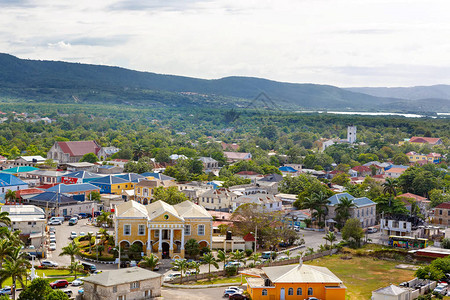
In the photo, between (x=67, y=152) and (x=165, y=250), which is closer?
(x=165, y=250)

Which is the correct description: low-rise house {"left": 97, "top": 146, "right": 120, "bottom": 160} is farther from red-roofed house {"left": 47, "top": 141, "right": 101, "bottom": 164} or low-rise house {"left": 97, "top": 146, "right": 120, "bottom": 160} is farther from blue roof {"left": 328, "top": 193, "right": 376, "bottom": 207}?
blue roof {"left": 328, "top": 193, "right": 376, "bottom": 207}

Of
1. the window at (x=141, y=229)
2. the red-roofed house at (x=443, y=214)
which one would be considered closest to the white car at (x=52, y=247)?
the window at (x=141, y=229)

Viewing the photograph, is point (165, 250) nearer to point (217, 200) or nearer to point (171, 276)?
point (171, 276)

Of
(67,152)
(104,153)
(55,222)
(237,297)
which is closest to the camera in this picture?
(237,297)

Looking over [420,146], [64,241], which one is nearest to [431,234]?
[64,241]

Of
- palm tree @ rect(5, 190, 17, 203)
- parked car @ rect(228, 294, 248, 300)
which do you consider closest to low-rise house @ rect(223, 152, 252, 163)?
palm tree @ rect(5, 190, 17, 203)

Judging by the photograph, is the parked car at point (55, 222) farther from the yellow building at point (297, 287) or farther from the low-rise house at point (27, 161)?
the low-rise house at point (27, 161)

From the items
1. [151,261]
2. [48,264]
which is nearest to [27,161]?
[48,264]
